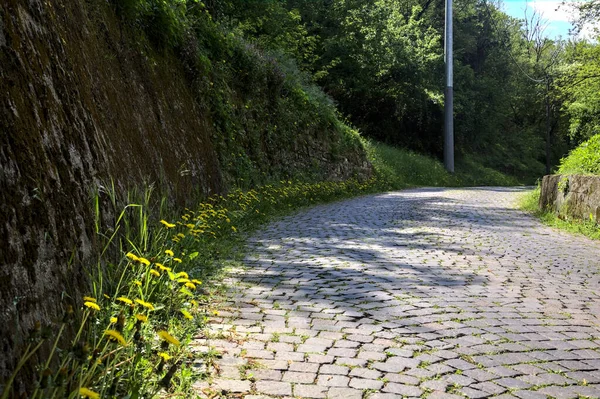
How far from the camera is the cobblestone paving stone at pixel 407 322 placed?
11.3ft

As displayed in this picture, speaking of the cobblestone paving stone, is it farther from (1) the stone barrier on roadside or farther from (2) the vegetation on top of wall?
(2) the vegetation on top of wall

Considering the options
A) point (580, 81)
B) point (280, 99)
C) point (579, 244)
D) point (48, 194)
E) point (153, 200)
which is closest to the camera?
point (48, 194)

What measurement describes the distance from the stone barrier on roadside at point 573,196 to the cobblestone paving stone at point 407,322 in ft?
6.59

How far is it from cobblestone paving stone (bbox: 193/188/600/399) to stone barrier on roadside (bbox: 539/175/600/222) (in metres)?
2.01

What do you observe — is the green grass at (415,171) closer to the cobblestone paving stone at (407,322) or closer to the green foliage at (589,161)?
the green foliage at (589,161)

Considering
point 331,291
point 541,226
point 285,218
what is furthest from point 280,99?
point 331,291

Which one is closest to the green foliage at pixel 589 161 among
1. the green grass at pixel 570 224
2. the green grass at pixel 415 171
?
the green grass at pixel 570 224

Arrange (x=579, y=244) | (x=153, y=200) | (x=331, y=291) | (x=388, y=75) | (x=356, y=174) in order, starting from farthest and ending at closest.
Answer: (x=388, y=75), (x=356, y=174), (x=579, y=244), (x=153, y=200), (x=331, y=291)

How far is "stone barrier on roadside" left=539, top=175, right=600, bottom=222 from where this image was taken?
1070cm

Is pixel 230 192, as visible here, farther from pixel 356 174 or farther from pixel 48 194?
pixel 356 174

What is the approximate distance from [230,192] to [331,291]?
6.91 meters

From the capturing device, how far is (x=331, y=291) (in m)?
5.64

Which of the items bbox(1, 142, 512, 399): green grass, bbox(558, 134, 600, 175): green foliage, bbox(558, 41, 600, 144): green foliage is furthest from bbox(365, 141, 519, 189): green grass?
bbox(1, 142, 512, 399): green grass

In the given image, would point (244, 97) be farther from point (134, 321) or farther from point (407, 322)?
point (134, 321)
